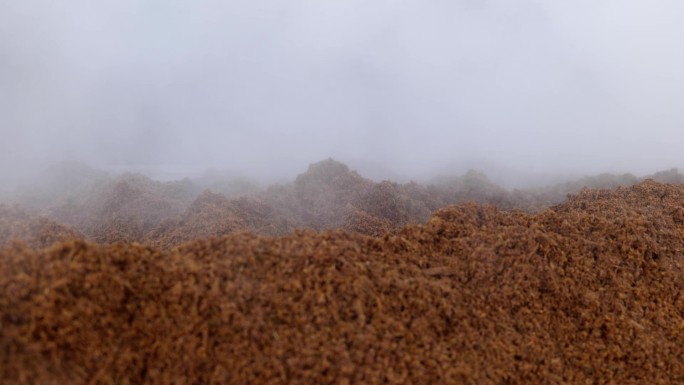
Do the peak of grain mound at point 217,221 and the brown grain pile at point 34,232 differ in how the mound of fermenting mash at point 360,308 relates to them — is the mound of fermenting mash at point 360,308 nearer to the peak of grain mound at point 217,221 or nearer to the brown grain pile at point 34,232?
the brown grain pile at point 34,232

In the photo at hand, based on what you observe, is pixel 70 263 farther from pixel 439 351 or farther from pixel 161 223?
pixel 161 223

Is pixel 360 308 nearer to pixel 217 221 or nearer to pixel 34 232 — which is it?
pixel 217 221

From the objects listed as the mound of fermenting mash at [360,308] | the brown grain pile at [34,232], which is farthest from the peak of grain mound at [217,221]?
the mound of fermenting mash at [360,308]

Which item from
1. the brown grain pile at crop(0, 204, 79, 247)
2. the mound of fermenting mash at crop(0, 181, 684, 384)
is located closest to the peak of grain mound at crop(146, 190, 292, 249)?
the brown grain pile at crop(0, 204, 79, 247)

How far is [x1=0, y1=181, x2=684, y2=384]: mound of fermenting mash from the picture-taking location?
200 cm

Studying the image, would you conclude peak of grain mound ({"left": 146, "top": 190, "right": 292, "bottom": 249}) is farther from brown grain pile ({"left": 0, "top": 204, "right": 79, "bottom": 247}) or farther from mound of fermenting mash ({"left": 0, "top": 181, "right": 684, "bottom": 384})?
mound of fermenting mash ({"left": 0, "top": 181, "right": 684, "bottom": 384})

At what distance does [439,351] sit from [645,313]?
1.42 meters

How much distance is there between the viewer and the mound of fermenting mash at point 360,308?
200cm

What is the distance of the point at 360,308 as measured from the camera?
232 cm

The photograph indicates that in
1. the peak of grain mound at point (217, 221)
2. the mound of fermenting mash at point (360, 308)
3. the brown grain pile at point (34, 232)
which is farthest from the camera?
the peak of grain mound at point (217, 221)

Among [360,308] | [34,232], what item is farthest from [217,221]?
[360,308]

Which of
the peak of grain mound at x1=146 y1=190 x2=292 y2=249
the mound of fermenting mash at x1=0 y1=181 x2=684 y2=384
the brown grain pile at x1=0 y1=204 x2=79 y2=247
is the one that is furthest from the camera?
the peak of grain mound at x1=146 y1=190 x2=292 y2=249

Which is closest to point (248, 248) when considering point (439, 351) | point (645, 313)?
point (439, 351)

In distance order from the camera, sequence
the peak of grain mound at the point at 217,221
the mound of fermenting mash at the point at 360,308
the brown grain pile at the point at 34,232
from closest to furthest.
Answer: the mound of fermenting mash at the point at 360,308
the brown grain pile at the point at 34,232
the peak of grain mound at the point at 217,221
